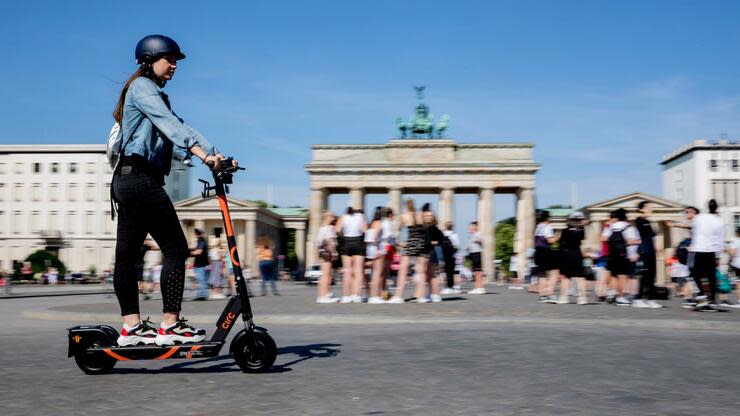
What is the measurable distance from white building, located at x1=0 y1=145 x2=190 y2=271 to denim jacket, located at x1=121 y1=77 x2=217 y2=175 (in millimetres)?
89491

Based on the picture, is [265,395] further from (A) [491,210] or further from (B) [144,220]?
(A) [491,210]

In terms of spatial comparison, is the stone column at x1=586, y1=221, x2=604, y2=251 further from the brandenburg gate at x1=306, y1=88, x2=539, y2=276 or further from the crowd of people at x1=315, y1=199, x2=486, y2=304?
the crowd of people at x1=315, y1=199, x2=486, y2=304

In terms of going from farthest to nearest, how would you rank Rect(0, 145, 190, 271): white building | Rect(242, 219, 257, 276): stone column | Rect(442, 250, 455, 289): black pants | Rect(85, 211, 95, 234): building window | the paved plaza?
Rect(85, 211, 95, 234): building window, Rect(0, 145, 190, 271): white building, Rect(242, 219, 257, 276): stone column, Rect(442, 250, 455, 289): black pants, the paved plaza

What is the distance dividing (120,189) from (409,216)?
9.68 metres

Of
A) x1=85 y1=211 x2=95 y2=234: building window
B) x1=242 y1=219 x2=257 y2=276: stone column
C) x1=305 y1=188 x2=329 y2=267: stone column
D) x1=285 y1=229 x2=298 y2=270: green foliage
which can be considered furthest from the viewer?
x1=285 y1=229 x2=298 y2=270: green foliage

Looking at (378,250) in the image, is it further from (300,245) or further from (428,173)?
(300,245)

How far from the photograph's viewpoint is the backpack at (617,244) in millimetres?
14742

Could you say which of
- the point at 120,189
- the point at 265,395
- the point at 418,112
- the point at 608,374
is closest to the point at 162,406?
the point at 265,395

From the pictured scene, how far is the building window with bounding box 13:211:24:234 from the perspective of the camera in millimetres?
92688

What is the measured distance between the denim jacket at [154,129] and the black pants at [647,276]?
434 inches

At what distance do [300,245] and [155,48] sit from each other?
287 ft

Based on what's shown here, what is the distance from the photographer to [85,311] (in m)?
14.2

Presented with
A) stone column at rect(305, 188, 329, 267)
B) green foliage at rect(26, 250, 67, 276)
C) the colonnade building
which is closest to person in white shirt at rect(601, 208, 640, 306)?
the colonnade building

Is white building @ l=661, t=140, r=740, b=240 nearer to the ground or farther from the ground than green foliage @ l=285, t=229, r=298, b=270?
farther from the ground
